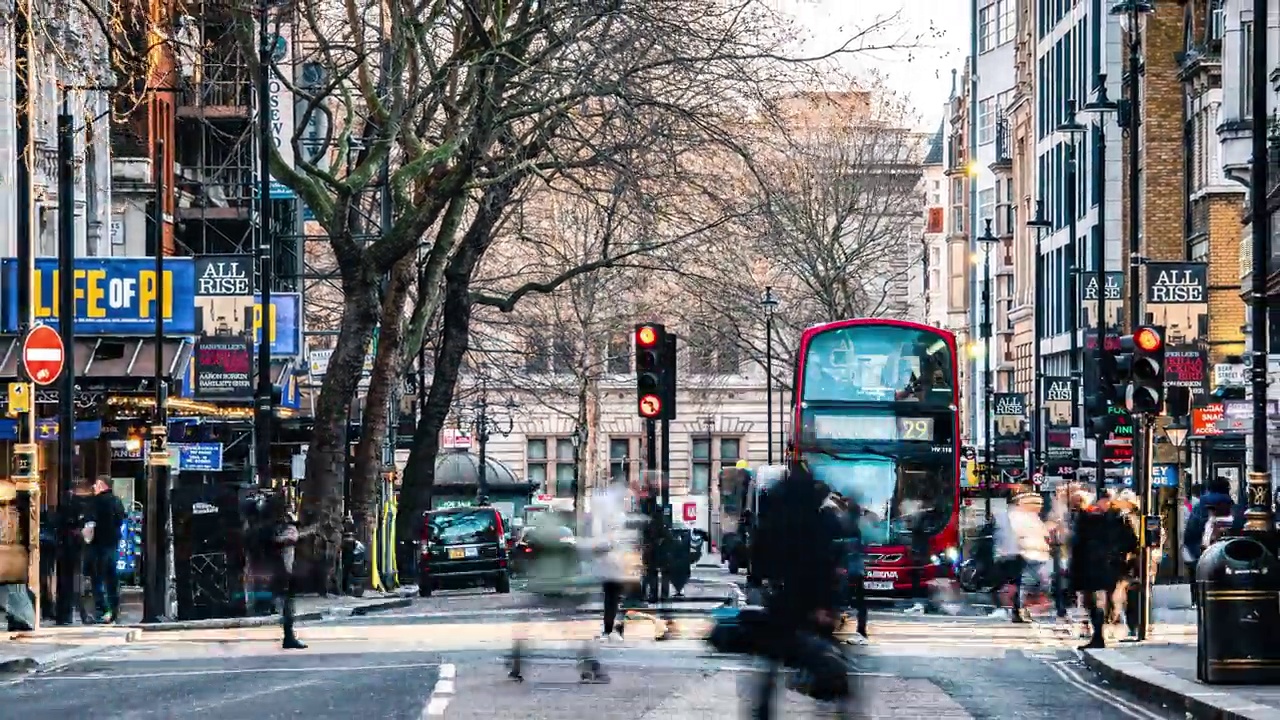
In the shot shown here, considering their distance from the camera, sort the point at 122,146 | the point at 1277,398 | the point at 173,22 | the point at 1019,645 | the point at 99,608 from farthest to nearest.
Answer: the point at 122,146
the point at 1277,398
the point at 99,608
the point at 173,22
the point at 1019,645

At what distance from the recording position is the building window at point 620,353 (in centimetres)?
8875

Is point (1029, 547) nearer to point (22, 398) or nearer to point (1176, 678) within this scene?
point (1176, 678)

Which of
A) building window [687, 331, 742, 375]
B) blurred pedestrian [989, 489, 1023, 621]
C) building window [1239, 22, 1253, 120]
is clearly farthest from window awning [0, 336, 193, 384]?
building window [687, 331, 742, 375]

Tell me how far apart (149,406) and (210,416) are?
501 centimetres

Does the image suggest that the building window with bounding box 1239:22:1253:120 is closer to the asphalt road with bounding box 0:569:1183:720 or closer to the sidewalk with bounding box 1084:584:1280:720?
the sidewalk with bounding box 1084:584:1280:720

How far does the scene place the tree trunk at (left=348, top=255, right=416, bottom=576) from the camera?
4222 centimetres

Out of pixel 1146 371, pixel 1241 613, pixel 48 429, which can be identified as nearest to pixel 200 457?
pixel 48 429

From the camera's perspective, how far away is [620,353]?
92000 millimetres

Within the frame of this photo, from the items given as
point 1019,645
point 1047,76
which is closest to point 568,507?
point 1019,645

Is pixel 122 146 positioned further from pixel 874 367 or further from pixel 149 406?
pixel 874 367

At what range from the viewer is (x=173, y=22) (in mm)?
29875

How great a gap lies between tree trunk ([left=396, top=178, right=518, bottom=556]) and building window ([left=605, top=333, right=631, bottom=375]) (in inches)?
1351

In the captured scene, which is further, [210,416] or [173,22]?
[210,416]

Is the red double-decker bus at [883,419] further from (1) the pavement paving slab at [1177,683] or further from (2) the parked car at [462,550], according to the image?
(1) the pavement paving slab at [1177,683]
